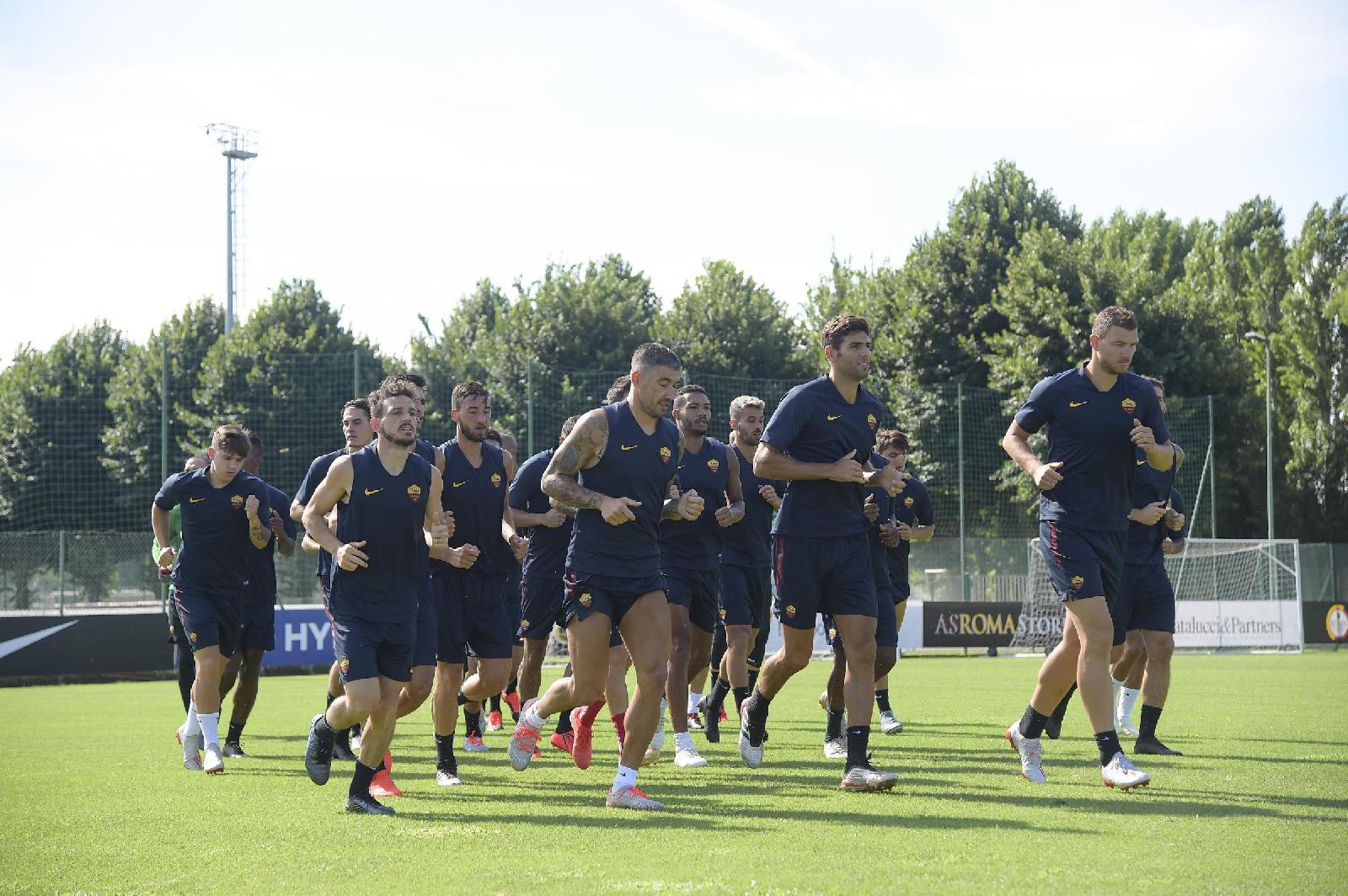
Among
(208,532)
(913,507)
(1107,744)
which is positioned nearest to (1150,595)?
(913,507)

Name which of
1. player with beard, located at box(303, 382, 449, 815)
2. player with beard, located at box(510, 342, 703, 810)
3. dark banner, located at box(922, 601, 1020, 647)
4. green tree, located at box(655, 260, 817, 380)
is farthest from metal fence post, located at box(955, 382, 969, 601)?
player with beard, located at box(303, 382, 449, 815)

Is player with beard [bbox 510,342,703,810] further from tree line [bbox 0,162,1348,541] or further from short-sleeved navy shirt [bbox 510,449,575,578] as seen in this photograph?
tree line [bbox 0,162,1348,541]

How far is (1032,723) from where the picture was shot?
8.13m

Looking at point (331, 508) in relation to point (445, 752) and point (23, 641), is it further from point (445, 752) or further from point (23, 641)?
point (23, 641)

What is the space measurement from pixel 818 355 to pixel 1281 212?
18688 mm

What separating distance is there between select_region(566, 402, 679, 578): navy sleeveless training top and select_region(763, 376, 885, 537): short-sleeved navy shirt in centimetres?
86

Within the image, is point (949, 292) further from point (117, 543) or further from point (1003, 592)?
point (117, 543)

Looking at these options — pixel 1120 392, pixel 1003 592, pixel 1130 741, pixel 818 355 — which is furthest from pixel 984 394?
pixel 1120 392

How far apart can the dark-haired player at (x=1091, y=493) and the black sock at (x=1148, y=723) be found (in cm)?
207

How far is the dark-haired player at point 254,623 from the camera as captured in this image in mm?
10906

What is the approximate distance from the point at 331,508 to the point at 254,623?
382 cm

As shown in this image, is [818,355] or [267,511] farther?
[818,355]

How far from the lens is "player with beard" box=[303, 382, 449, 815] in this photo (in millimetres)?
7441

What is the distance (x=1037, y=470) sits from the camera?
25.3ft
